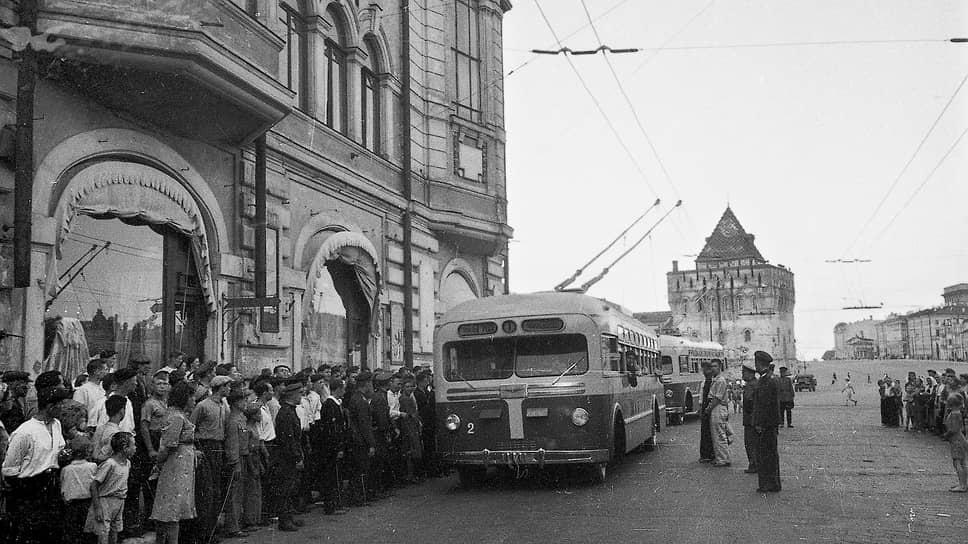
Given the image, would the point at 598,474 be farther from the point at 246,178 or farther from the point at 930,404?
the point at 930,404

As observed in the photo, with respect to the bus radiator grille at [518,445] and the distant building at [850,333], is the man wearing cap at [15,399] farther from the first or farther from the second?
the distant building at [850,333]

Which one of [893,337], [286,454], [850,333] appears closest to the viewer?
[286,454]

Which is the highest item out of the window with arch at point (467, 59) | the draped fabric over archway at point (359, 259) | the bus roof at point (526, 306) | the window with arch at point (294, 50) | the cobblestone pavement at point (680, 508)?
the window with arch at point (467, 59)

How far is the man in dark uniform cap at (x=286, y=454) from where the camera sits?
10.6 m

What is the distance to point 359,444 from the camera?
11953 millimetres

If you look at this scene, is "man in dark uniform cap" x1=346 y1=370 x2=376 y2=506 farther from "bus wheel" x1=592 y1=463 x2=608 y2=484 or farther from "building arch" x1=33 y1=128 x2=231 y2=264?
"building arch" x1=33 y1=128 x2=231 y2=264

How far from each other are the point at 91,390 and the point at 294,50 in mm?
10294

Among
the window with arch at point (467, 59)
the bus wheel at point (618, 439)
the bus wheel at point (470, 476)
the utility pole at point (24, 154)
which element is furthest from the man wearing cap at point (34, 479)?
the window with arch at point (467, 59)

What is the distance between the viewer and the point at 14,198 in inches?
435

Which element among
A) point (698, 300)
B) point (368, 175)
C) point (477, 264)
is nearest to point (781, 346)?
point (698, 300)

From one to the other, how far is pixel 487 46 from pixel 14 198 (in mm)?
17647

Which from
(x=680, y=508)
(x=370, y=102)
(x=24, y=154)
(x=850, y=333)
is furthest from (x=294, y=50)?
(x=850, y=333)

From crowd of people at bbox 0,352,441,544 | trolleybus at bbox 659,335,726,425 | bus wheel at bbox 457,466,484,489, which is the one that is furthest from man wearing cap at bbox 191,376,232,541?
trolleybus at bbox 659,335,726,425

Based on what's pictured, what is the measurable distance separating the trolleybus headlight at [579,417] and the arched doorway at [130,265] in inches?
240
